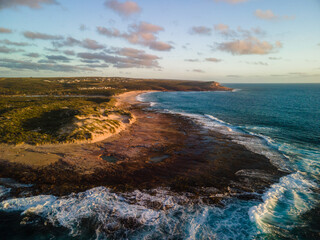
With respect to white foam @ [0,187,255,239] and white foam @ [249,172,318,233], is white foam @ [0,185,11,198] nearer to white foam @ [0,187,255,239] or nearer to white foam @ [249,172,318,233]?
white foam @ [0,187,255,239]

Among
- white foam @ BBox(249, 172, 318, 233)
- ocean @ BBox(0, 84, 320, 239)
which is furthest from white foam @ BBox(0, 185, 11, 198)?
white foam @ BBox(249, 172, 318, 233)

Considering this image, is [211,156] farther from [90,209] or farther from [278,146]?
[90,209]

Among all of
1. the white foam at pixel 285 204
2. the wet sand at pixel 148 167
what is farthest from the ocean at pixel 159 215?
the wet sand at pixel 148 167

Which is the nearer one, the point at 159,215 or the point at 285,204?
the point at 159,215

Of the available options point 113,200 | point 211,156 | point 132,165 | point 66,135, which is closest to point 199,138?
point 211,156

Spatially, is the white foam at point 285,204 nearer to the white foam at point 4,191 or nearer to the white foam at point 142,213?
the white foam at point 142,213

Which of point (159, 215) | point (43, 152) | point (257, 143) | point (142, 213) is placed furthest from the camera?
point (257, 143)

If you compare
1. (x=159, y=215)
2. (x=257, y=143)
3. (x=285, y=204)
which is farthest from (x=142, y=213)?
(x=257, y=143)

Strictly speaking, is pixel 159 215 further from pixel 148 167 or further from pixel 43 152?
pixel 43 152
